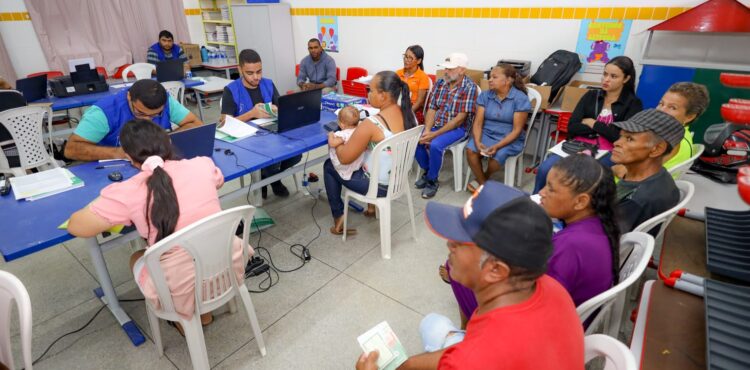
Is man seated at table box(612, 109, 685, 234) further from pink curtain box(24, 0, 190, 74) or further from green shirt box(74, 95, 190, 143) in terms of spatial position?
pink curtain box(24, 0, 190, 74)

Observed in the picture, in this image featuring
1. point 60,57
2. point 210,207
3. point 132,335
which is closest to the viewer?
point 210,207

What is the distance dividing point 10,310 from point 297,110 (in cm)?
192

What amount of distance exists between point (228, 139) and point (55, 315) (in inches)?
55.2

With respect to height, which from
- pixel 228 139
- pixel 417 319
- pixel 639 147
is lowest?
pixel 417 319

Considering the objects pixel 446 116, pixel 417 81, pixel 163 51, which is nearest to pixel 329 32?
pixel 417 81

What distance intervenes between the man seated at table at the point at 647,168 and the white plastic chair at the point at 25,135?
4098mm

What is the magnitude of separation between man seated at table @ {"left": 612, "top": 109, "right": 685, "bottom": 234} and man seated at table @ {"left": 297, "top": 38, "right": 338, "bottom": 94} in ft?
13.5

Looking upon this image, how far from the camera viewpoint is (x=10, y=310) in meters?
1.08

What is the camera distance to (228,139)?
103 inches

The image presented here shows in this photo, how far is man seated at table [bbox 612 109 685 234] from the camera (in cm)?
165

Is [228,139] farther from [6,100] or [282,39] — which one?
[282,39]

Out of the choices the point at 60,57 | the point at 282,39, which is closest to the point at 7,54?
the point at 60,57

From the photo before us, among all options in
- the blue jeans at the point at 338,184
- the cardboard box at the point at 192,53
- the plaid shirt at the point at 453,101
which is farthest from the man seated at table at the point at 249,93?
the cardboard box at the point at 192,53

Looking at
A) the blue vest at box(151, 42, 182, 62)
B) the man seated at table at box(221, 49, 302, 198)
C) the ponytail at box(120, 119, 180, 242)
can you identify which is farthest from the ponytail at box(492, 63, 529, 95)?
the blue vest at box(151, 42, 182, 62)
